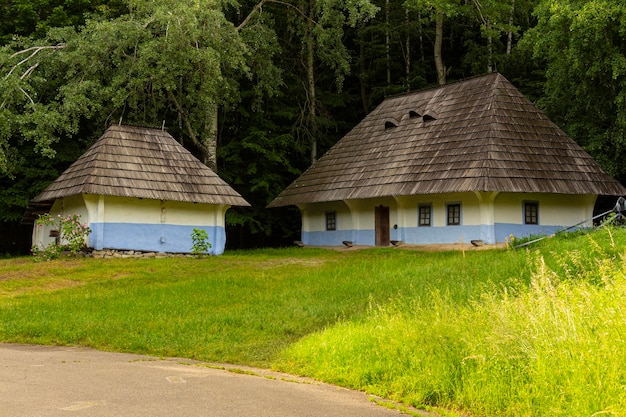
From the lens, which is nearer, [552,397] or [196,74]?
[552,397]

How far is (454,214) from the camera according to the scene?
82.8 ft

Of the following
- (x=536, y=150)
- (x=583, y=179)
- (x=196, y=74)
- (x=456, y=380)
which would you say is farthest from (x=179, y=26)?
(x=456, y=380)

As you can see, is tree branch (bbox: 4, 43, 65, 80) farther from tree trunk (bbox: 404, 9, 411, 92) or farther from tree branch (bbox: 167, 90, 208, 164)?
tree trunk (bbox: 404, 9, 411, 92)

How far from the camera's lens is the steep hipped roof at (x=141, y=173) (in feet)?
77.0

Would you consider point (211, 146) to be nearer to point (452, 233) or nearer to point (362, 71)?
point (452, 233)

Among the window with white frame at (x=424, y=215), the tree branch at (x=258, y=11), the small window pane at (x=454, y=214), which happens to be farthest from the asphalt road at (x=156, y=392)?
the tree branch at (x=258, y=11)

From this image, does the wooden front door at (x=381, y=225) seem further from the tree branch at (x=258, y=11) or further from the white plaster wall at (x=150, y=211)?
the tree branch at (x=258, y=11)

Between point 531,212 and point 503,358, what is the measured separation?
18.2 metres

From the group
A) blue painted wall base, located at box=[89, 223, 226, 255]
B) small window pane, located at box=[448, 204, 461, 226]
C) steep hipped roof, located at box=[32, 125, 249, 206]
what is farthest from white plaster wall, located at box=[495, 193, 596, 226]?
blue painted wall base, located at box=[89, 223, 226, 255]

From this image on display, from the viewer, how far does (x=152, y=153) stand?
25.5 meters

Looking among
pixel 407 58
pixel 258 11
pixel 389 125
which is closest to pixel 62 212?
pixel 258 11

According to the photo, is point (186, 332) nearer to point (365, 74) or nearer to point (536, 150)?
point (536, 150)

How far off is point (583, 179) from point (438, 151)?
4769mm

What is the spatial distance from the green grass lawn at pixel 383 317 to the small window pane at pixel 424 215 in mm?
2748
